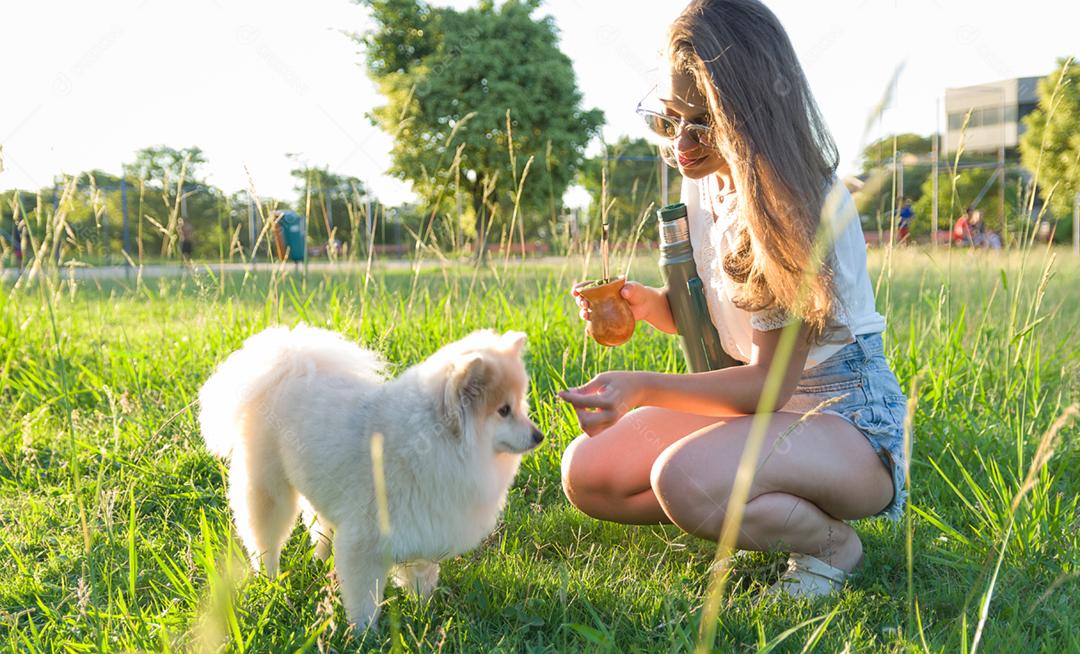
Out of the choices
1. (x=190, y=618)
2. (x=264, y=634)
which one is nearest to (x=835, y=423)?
(x=264, y=634)

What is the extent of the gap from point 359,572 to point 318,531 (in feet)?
1.38

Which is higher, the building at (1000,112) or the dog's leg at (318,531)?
the building at (1000,112)

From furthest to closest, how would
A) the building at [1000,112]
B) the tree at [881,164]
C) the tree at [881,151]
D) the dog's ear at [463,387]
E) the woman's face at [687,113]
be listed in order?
1. the building at [1000,112]
2. the woman's face at [687,113]
3. the dog's ear at [463,387]
4. the tree at [881,151]
5. the tree at [881,164]

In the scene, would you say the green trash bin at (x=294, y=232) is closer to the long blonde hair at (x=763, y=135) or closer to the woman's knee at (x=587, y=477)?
the woman's knee at (x=587, y=477)

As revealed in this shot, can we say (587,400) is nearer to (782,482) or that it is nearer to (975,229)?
(782,482)

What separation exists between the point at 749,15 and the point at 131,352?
3.42 m

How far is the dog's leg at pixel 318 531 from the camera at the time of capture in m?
2.31

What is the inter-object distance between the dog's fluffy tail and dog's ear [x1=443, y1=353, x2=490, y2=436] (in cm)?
40

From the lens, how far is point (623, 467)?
8.37 ft

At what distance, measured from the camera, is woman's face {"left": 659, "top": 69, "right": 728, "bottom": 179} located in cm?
210

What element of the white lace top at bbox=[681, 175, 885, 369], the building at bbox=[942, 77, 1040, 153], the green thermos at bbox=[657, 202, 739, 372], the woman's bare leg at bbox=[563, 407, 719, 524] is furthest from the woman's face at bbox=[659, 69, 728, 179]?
the building at bbox=[942, 77, 1040, 153]

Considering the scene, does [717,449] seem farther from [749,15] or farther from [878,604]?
[749,15]

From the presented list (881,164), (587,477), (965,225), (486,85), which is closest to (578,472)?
(587,477)

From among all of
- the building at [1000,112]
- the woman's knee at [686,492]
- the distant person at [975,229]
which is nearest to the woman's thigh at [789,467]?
the woman's knee at [686,492]
